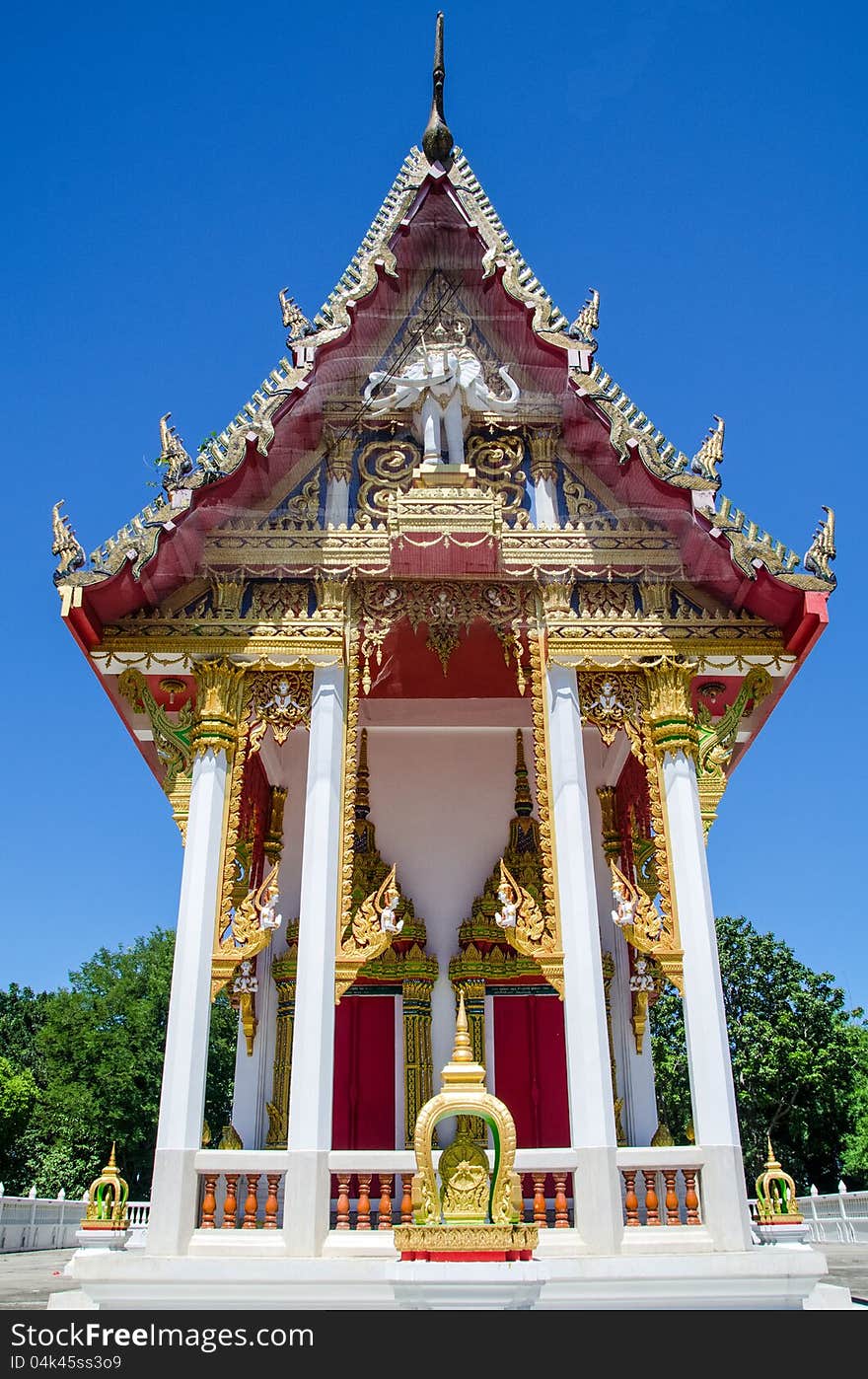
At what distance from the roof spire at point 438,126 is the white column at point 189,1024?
5.44 meters

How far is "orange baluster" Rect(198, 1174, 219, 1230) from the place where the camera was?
21.1ft

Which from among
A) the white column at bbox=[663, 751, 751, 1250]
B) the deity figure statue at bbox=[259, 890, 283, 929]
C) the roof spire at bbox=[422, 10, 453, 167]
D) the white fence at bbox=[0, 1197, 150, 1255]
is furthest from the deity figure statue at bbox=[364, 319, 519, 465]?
the white fence at bbox=[0, 1197, 150, 1255]

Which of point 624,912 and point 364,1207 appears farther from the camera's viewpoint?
point 624,912

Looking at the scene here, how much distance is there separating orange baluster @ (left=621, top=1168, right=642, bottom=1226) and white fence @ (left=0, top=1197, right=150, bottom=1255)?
1854 centimetres

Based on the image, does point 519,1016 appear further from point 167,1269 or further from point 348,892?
point 167,1269

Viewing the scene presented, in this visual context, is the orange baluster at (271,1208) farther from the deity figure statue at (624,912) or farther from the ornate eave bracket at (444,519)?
the ornate eave bracket at (444,519)

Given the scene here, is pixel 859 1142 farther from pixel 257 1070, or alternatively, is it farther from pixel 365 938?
pixel 365 938

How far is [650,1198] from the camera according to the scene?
6660mm

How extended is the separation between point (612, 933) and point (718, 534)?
176 inches

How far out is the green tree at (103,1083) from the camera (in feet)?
110

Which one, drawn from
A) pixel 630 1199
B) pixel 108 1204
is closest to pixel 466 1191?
pixel 630 1199

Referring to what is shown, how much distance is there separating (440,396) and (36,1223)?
22.3 m

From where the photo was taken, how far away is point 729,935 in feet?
110

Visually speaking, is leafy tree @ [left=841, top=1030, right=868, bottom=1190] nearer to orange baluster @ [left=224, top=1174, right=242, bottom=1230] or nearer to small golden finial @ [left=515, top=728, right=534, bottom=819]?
small golden finial @ [left=515, top=728, right=534, bottom=819]
